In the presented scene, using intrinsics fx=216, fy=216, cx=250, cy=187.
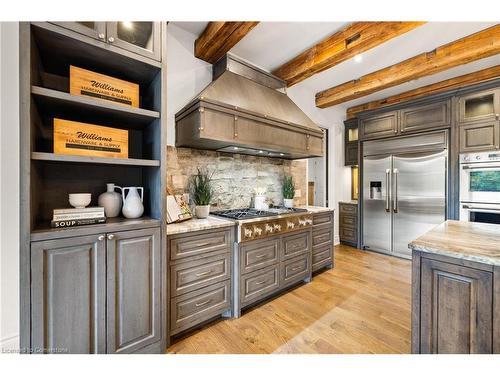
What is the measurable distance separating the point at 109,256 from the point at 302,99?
3.62 metres

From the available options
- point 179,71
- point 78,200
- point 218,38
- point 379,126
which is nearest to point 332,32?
point 218,38

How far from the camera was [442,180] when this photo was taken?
320 centimetres

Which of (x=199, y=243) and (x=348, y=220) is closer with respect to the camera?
(x=199, y=243)

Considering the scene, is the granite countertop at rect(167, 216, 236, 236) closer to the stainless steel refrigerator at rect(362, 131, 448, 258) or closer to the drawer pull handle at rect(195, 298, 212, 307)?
the drawer pull handle at rect(195, 298, 212, 307)

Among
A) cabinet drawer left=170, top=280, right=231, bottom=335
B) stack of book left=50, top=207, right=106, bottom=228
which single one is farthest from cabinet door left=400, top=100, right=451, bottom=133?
stack of book left=50, top=207, right=106, bottom=228

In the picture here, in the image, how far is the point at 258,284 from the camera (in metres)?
2.22

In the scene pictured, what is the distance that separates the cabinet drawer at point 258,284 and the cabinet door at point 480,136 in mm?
3163

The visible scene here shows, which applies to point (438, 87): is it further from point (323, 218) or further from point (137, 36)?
point (137, 36)

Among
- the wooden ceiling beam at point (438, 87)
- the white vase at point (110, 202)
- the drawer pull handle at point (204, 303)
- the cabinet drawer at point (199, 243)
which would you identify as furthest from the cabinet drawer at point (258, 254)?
the wooden ceiling beam at point (438, 87)

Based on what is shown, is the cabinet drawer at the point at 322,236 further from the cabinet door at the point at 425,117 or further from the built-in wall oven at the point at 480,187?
the cabinet door at the point at 425,117

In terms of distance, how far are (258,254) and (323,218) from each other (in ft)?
4.29

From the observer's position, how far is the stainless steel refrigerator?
10.7ft
